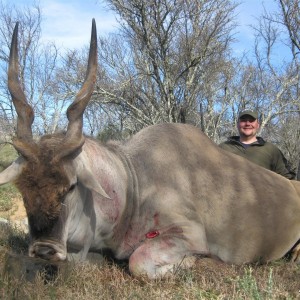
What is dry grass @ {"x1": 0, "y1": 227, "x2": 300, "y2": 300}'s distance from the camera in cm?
324

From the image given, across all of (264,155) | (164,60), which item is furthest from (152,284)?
(164,60)

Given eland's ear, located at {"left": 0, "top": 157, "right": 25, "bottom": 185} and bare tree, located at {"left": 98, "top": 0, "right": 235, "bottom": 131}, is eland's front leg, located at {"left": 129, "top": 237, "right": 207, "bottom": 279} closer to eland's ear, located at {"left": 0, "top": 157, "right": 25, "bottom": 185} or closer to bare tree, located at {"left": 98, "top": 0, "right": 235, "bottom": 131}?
eland's ear, located at {"left": 0, "top": 157, "right": 25, "bottom": 185}

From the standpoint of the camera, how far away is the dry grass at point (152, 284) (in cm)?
324

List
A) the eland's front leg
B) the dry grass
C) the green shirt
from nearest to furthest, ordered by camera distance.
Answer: the dry grass → the eland's front leg → the green shirt

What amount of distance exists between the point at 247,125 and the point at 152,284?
12.8ft

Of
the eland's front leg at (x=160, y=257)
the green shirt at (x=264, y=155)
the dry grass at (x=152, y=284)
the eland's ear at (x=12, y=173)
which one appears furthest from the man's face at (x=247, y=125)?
the eland's ear at (x=12, y=173)

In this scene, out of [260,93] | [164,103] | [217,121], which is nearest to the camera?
[164,103]

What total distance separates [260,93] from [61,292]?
94.4ft

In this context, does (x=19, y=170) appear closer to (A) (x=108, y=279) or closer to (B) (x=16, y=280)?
(B) (x=16, y=280)

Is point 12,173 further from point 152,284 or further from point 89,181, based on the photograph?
point 152,284

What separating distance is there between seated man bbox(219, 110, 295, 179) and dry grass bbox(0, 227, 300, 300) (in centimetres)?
281

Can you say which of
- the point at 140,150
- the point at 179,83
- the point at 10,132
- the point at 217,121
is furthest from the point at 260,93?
the point at 140,150

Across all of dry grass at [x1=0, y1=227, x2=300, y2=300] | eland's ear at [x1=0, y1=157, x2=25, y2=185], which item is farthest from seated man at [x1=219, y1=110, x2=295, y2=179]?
eland's ear at [x1=0, y1=157, x2=25, y2=185]

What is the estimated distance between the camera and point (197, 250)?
4195 millimetres
